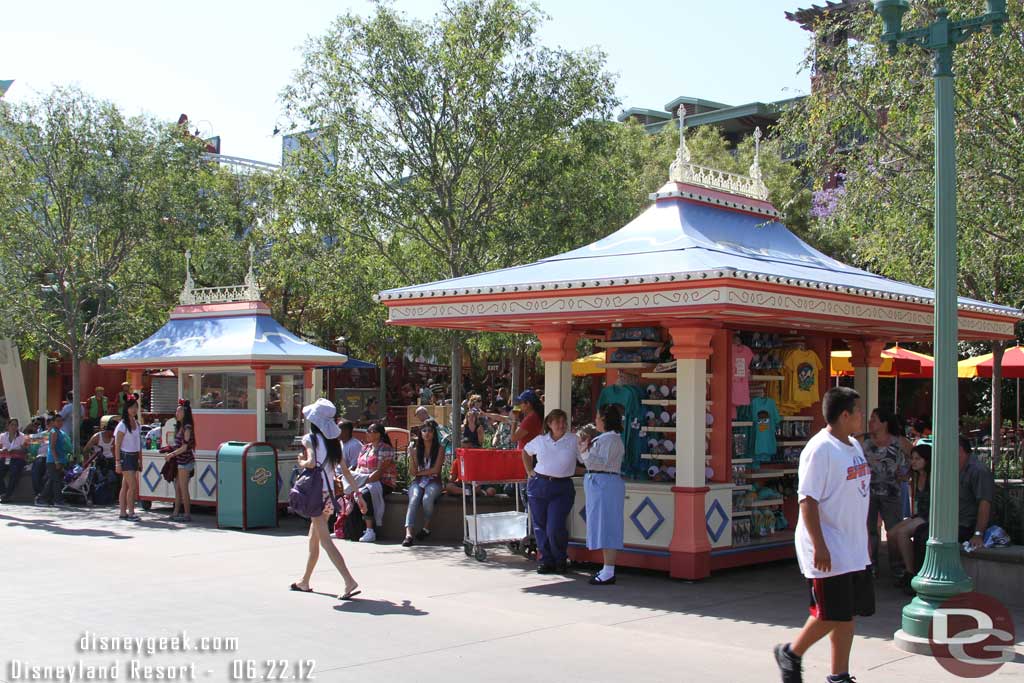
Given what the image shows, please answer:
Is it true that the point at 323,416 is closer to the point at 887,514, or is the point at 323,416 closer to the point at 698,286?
the point at 698,286

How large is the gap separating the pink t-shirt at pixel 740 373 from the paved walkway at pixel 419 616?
1.82 m

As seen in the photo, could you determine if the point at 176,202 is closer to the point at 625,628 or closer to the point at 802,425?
the point at 802,425

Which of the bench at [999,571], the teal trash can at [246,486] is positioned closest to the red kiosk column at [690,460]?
the bench at [999,571]

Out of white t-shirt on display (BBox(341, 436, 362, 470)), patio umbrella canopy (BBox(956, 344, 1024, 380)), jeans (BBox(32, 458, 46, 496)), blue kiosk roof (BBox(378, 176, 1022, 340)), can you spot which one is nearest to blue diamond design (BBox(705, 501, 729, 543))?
blue kiosk roof (BBox(378, 176, 1022, 340))

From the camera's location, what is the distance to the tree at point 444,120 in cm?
1561

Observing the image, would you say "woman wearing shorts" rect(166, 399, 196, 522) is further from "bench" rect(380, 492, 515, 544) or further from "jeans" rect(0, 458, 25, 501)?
"jeans" rect(0, 458, 25, 501)

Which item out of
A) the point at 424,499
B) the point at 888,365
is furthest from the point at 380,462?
the point at 888,365

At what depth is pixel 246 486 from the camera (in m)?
14.4

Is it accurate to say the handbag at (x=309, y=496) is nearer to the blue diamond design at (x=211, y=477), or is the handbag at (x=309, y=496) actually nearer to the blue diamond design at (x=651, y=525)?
the blue diamond design at (x=651, y=525)

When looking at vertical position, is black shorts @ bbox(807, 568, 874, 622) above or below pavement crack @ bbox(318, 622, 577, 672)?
above

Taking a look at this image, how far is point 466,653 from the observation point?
294 inches

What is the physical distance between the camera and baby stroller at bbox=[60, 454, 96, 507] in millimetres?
17625

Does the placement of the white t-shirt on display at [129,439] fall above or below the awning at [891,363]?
below

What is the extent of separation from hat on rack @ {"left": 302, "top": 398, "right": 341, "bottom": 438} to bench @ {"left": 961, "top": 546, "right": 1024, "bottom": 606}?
5712mm
